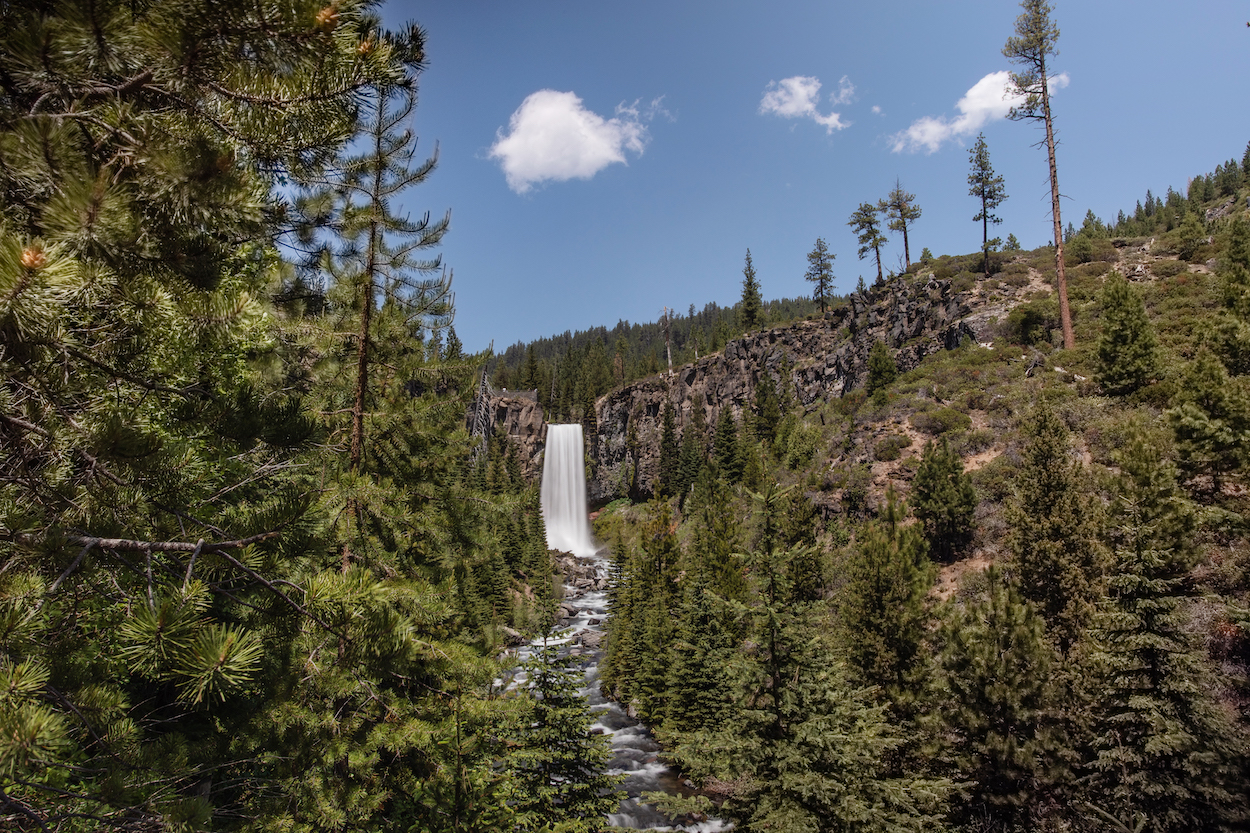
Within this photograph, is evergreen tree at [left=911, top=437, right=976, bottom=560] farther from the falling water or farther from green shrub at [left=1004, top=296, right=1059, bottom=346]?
green shrub at [left=1004, top=296, right=1059, bottom=346]

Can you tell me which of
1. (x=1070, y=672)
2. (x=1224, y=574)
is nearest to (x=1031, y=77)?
(x=1224, y=574)

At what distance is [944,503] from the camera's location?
1997 centimetres

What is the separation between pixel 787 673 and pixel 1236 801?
7.06m

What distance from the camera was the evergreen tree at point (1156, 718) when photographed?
8211 millimetres

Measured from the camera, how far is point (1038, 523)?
1232 centimetres

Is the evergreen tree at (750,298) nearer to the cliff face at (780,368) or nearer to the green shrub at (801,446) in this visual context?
the cliff face at (780,368)

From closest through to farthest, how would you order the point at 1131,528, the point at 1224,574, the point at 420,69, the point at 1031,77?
1. the point at 420,69
2. the point at 1131,528
3. the point at 1224,574
4. the point at 1031,77

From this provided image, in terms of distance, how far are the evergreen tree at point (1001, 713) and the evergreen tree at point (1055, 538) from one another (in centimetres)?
212

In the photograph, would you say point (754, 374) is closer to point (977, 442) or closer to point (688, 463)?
point (688, 463)

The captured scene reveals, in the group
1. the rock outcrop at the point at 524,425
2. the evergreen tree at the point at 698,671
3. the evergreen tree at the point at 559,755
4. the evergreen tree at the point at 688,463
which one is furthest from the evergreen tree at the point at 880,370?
the rock outcrop at the point at 524,425

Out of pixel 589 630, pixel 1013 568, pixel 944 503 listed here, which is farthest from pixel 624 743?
pixel 944 503

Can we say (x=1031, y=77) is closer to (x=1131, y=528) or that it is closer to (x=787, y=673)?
(x=1131, y=528)

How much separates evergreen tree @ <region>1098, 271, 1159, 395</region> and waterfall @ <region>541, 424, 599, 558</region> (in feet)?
174

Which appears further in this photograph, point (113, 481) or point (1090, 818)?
point (1090, 818)
